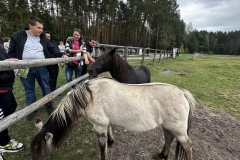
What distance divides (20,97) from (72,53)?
85.5 inches

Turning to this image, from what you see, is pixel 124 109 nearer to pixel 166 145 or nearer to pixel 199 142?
pixel 166 145

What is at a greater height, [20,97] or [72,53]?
[72,53]

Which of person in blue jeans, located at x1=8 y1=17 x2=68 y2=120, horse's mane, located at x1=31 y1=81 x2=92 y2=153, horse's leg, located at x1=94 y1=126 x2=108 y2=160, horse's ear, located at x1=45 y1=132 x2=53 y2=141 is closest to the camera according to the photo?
horse's ear, located at x1=45 y1=132 x2=53 y2=141

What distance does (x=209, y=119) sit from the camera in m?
3.53

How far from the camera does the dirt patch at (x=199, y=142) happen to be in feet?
7.71

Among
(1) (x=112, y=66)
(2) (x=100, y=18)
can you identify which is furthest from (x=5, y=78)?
(2) (x=100, y=18)

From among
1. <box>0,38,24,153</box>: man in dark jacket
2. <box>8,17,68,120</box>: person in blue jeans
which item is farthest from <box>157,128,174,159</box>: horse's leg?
<box>8,17,68,120</box>: person in blue jeans

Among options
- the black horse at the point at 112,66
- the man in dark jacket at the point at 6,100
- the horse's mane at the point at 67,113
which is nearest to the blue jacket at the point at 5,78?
the man in dark jacket at the point at 6,100

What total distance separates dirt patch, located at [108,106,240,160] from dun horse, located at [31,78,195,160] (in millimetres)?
583

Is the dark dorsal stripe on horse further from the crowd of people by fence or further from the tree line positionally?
the tree line

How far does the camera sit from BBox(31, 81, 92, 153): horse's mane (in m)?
1.87

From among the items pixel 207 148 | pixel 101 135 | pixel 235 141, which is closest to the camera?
pixel 101 135

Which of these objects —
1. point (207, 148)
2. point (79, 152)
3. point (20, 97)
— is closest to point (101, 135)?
point (79, 152)

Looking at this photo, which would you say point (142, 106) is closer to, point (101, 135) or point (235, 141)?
point (101, 135)
